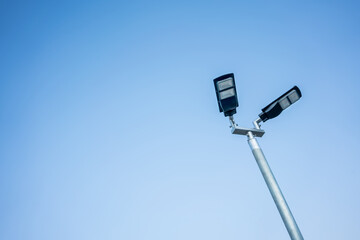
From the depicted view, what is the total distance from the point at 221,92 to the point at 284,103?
3.02 ft

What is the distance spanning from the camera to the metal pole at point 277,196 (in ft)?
7.87

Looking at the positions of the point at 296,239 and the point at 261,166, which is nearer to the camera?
the point at 296,239

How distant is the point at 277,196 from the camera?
8.51 ft

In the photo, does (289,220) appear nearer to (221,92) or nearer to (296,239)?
(296,239)

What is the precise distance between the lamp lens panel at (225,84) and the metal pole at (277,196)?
85 centimetres

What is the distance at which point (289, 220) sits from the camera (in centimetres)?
245

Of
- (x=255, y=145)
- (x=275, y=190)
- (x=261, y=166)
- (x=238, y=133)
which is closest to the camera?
(x=275, y=190)

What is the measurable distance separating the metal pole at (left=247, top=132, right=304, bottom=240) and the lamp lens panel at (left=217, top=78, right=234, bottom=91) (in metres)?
0.85

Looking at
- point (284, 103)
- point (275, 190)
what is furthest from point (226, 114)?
point (275, 190)

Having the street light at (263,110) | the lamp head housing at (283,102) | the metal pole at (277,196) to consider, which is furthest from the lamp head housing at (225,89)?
the metal pole at (277,196)

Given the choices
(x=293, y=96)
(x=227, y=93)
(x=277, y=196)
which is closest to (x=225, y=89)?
(x=227, y=93)

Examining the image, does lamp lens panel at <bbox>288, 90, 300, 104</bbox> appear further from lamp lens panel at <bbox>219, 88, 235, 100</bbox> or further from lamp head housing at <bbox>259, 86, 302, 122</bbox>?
lamp lens panel at <bbox>219, 88, 235, 100</bbox>

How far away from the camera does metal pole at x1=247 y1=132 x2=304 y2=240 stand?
2.40m

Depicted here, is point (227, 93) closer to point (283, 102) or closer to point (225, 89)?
point (225, 89)
